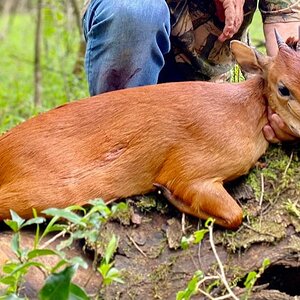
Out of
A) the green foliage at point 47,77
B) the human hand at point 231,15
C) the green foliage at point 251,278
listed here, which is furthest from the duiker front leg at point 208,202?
the green foliage at point 47,77

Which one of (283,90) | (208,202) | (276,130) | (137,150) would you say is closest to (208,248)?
(208,202)

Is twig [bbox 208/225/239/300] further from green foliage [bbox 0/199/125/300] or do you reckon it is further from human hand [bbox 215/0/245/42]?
human hand [bbox 215/0/245/42]

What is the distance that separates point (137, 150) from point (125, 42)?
2.88 feet

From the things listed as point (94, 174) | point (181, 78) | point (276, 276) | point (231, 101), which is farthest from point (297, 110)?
point (181, 78)

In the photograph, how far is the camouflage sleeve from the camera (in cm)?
472

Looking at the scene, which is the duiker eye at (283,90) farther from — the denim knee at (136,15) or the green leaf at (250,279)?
the green leaf at (250,279)

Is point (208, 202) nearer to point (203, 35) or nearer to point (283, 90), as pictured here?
point (283, 90)

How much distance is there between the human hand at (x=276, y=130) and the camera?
3.74 m

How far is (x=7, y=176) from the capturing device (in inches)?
144

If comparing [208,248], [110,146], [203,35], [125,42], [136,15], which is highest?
[136,15]

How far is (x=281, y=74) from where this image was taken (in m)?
3.69

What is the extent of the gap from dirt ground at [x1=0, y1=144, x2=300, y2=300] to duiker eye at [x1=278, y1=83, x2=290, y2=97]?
403 millimetres

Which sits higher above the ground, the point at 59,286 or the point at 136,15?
the point at 136,15

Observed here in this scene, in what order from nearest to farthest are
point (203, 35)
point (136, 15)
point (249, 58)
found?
point (249, 58)
point (136, 15)
point (203, 35)
